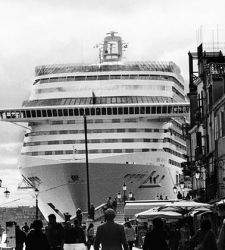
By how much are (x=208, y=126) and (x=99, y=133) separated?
1332 inches

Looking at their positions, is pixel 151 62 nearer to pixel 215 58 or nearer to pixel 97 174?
pixel 97 174

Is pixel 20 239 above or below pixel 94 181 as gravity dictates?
below

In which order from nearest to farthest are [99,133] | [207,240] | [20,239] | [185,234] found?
[207,240] → [20,239] → [185,234] → [99,133]

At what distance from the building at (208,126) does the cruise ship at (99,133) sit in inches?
926

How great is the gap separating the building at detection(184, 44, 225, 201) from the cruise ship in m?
23.5

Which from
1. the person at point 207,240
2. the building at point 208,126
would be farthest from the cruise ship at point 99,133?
the person at point 207,240

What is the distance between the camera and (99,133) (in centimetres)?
8456

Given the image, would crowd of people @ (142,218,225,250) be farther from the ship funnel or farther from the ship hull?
the ship funnel

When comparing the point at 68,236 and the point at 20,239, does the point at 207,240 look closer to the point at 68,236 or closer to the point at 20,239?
the point at 68,236

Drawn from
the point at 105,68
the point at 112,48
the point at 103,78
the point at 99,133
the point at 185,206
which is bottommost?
the point at 185,206

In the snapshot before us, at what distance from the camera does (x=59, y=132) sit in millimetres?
84562

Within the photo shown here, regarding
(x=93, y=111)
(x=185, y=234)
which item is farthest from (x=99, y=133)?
(x=185, y=234)

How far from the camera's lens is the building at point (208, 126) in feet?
149

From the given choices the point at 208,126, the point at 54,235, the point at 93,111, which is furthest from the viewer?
the point at 93,111
